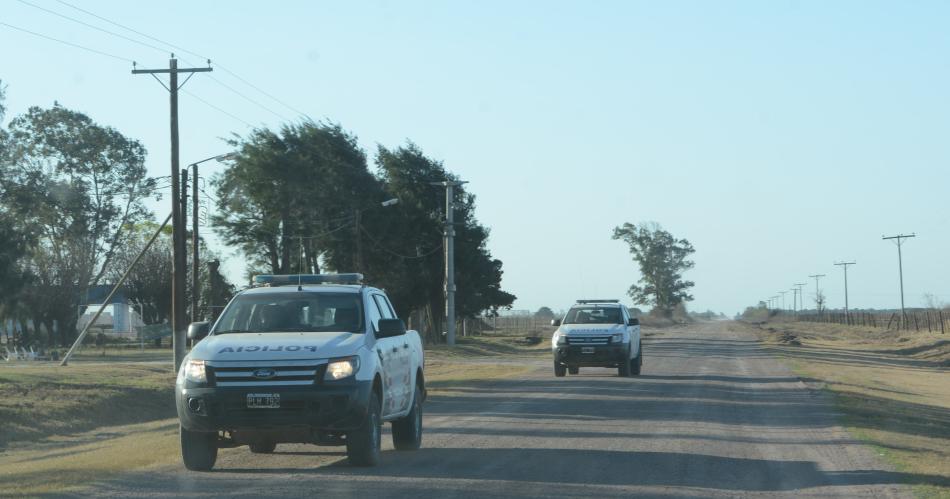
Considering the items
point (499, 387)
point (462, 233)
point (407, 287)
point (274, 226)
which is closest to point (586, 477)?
point (499, 387)

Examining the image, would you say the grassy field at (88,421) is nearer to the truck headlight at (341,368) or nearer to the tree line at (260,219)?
the truck headlight at (341,368)

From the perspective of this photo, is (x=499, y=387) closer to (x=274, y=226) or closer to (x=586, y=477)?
(x=586, y=477)

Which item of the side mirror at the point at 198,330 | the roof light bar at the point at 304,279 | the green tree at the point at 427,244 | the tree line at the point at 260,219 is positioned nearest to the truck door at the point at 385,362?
the roof light bar at the point at 304,279

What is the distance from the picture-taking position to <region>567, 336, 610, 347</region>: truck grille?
2958 cm

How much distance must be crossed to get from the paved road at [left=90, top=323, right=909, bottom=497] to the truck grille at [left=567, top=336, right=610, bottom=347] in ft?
23.0

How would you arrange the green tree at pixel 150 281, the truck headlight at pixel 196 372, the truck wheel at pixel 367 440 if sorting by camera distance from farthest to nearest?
the green tree at pixel 150 281 → the truck wheel at pixel 367 440 → the truck headlight at pixel 196 372

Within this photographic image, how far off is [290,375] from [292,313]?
1.55 metres

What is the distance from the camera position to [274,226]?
53188 mm

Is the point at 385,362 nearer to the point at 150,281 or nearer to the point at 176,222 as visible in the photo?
the point at 176,222

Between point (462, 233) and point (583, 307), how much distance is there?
39062mm

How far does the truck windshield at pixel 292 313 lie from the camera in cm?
1224

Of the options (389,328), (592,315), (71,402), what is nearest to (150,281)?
(71,402)

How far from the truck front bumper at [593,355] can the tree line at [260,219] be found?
23626mm

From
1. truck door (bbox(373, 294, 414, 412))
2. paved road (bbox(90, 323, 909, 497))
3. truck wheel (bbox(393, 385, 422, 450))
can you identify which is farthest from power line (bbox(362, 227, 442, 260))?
truck wheel (bbox(393, 385, 422, 450))
